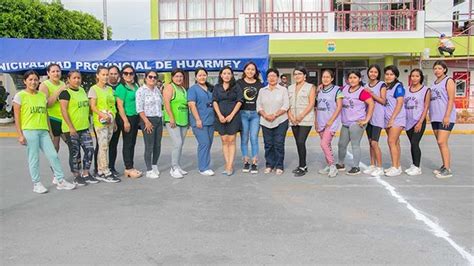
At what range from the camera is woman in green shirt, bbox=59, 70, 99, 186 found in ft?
20.3

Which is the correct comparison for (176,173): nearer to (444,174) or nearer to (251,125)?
(251,125)

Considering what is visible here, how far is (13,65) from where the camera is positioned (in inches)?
527

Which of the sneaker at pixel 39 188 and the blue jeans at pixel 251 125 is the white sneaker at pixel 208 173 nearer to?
the blue jeans at pixel 251 125

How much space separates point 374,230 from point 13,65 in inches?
484

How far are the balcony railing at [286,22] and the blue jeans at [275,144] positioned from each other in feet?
38.1

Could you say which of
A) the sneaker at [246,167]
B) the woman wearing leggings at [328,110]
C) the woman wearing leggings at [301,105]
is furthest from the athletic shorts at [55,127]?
the woman wearing leggings at [328,110]

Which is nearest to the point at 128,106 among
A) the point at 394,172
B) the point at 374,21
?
the point at 394,172

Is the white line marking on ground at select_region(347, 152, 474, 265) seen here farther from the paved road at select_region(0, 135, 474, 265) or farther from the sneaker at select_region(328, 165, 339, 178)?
the sneaker at select_region(328, 165, 339, 178)

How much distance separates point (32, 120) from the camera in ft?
19.1

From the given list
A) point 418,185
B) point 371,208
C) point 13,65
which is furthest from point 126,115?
point 13,65

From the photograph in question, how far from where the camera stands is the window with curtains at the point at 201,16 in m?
19.8

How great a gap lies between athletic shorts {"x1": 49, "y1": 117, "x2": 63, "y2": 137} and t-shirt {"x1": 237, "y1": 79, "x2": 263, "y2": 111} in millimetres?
2712

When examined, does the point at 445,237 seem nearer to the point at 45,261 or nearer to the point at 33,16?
the point at 45,261

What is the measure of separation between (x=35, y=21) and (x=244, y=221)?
1901 cm
